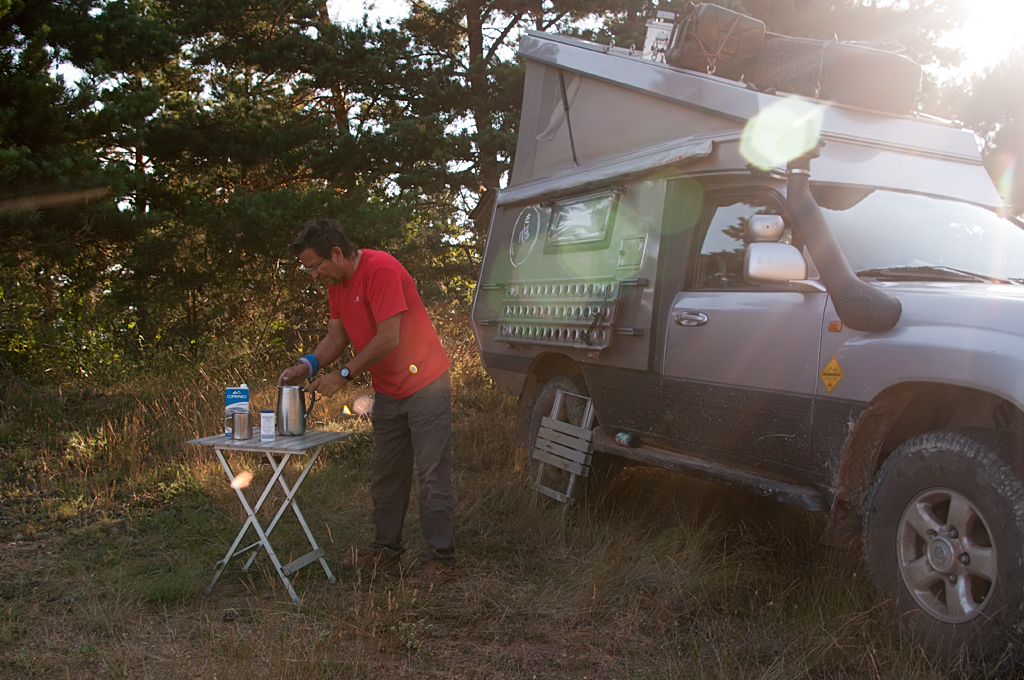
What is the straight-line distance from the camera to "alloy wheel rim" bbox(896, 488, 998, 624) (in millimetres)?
3041

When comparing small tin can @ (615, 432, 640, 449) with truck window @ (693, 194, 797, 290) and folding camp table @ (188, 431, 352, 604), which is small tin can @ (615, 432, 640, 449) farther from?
folding camp table @ (188, 431, 352, 604)

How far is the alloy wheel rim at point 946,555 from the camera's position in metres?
3.04

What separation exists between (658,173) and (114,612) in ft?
12.2

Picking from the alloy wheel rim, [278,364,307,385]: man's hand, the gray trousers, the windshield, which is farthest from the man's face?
the alloy wheel rim

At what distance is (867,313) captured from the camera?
11.2ft

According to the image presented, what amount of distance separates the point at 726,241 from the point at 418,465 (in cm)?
210

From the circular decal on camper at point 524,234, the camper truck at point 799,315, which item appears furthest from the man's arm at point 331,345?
the circular decal on camper at point 524,234

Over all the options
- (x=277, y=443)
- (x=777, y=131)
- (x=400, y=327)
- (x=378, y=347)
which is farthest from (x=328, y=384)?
(x=777, y=131)

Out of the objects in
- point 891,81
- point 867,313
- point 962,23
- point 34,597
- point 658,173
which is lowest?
point 34,597

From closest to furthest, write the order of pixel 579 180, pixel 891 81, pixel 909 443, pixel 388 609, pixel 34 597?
pixel 909 443 < pixel 388 609 < pixel 34 597 < pixel 891 81 < pixel 579 180

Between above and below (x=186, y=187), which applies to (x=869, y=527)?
below

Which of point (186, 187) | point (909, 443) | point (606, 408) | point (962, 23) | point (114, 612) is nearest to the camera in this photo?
point (909, 443)

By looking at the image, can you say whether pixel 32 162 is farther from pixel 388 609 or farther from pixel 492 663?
pixel 492 663

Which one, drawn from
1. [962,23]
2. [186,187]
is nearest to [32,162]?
[186,187]
